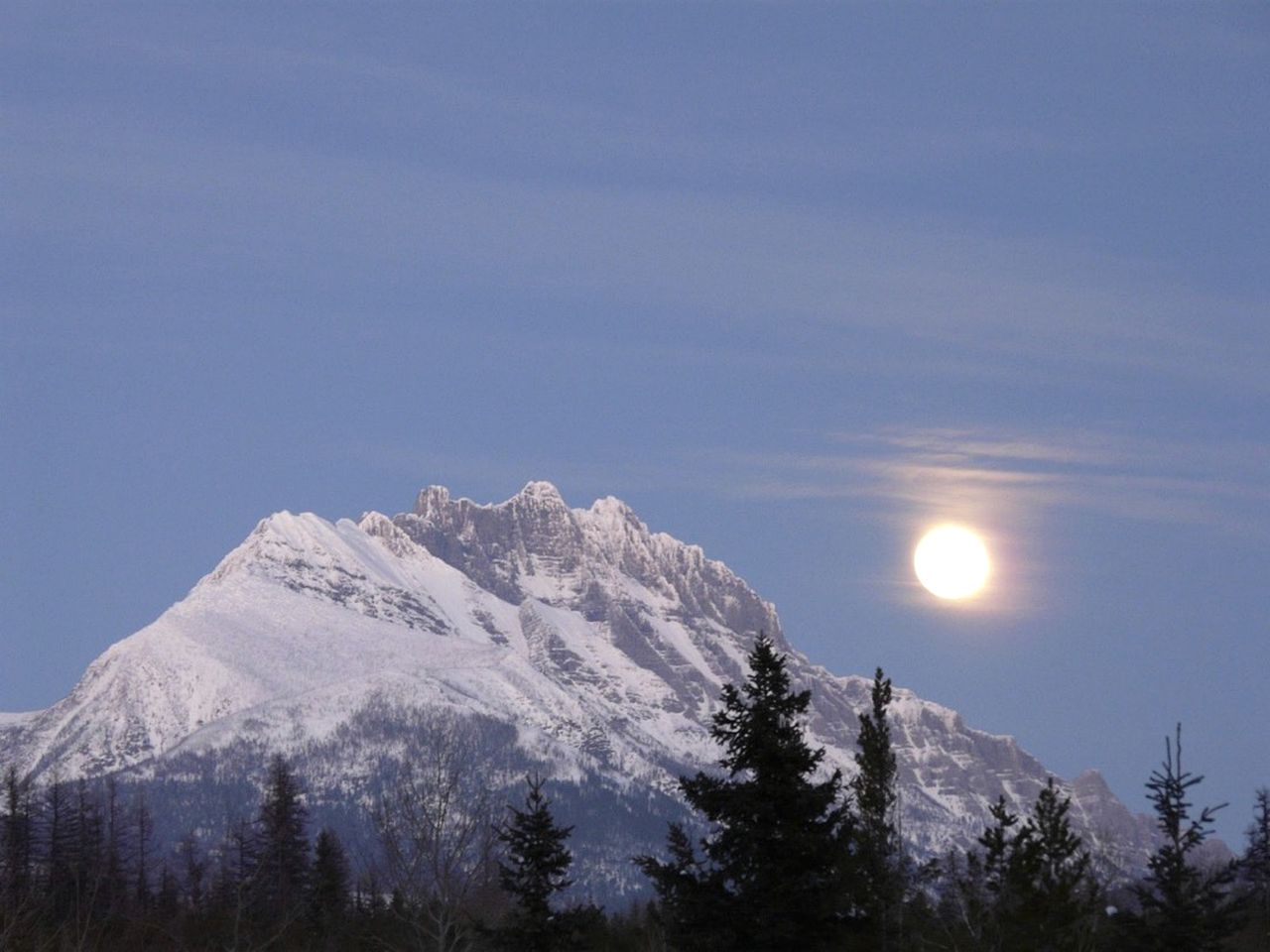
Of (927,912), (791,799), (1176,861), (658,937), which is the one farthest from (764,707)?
(658,937)

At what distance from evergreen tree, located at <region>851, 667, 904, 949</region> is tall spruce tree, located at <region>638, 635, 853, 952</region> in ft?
12.8

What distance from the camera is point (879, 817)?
192 ft

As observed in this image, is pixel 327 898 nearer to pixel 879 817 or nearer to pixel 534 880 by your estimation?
pixel 534 880

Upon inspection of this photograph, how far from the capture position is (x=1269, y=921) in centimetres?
9131

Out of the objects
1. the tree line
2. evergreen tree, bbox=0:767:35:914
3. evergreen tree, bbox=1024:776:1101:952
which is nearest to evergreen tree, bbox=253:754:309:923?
evergreen tree, bbox=0:767:35:914

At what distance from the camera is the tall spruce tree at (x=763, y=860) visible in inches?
1796

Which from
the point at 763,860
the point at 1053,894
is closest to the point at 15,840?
the point at 1053,894

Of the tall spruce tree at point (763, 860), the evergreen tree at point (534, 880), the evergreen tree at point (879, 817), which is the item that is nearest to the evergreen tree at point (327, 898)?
the evergreen tree at point (534, 880)

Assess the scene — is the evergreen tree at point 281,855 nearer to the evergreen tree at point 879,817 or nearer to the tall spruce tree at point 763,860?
the evergreen tree at point 879,817

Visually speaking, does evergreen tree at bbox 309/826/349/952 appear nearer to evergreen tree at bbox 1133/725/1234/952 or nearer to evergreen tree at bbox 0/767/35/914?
evergreen tree at bbox 0/767/35/914

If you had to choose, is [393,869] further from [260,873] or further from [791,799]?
[260,873]

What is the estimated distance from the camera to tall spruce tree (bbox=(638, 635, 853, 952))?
45.6 metres

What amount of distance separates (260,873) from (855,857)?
6330 centimetres

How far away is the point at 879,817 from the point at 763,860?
13.1m
